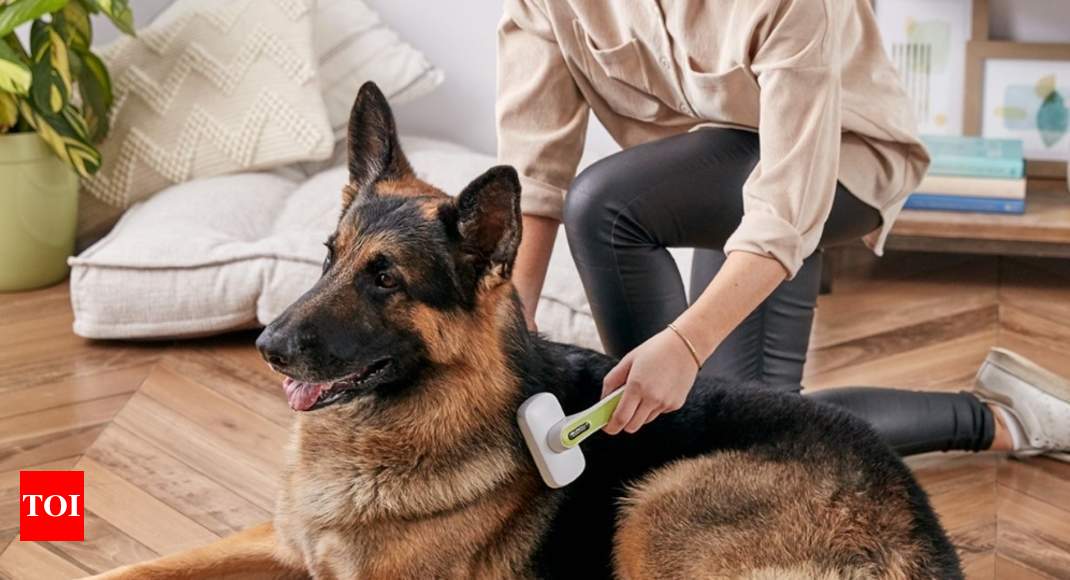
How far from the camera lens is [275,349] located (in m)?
1.77

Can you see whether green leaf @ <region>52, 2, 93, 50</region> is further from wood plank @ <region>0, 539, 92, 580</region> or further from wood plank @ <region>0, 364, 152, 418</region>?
wood plank @ <region>0, 539, 92, 580</region>

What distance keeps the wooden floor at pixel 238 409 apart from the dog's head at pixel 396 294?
0.66 meters

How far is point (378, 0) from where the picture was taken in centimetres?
400

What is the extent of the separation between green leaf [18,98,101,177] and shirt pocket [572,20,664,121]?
4.80ft

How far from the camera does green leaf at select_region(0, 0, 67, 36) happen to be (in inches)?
122

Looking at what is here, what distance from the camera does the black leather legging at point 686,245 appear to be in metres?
2.29

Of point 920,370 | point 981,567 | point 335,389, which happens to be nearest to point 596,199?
point 335,389

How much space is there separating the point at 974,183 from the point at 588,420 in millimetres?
2000

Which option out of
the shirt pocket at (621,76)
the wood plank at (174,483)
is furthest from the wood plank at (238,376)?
the shirt pocket at (621,76)

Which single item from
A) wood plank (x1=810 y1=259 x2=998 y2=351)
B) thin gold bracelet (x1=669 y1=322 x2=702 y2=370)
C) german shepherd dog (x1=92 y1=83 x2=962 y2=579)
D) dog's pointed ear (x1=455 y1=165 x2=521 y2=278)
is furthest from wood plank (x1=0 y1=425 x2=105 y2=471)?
wood plank (x1=810 y1=259 x2=998 y2=351)

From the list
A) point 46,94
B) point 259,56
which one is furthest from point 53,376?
point 259,56

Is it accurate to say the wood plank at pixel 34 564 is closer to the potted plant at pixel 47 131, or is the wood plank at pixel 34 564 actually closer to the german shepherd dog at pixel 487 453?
the german shepherd dog at pixel 487 453

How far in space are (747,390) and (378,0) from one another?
7.65 feet

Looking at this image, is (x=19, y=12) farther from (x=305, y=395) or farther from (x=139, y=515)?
(x=305, y=395)
